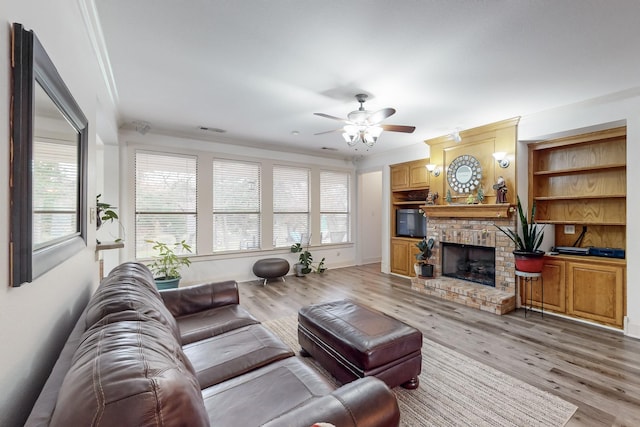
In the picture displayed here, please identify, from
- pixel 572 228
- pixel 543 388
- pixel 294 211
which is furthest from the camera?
pixel 294 211

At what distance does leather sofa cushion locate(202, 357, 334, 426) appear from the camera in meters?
1.22

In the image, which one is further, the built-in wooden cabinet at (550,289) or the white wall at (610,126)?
the built-in wooden cabinet at (550,289)

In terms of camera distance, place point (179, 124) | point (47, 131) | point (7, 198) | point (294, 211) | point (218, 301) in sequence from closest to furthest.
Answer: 1. point (7, 198)
2. point (47, 131)
3. point (218, 301)
4. point (179, 124)
5. point (294, 211)

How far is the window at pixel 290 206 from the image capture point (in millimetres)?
5918

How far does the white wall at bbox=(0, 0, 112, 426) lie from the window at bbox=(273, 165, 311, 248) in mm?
4100

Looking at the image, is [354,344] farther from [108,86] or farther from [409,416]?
[108,86]

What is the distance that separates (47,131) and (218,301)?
184 cm

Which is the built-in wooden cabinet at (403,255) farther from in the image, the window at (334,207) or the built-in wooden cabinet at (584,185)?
the built-in wooden cabinet at (584,185)

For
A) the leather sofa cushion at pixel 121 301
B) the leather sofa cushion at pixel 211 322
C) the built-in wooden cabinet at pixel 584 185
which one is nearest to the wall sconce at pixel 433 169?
the built-in wooden cabinet at pixel 584 185

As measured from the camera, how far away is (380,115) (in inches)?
115

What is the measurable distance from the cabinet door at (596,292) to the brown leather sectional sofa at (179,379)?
376 centimetres

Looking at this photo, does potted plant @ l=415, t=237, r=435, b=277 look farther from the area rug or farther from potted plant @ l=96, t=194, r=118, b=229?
potted plant @ l=96, t=194, r=118, b=229

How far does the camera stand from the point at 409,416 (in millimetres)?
1895

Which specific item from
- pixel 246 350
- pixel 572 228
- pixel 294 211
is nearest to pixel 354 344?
pixel 246 350
